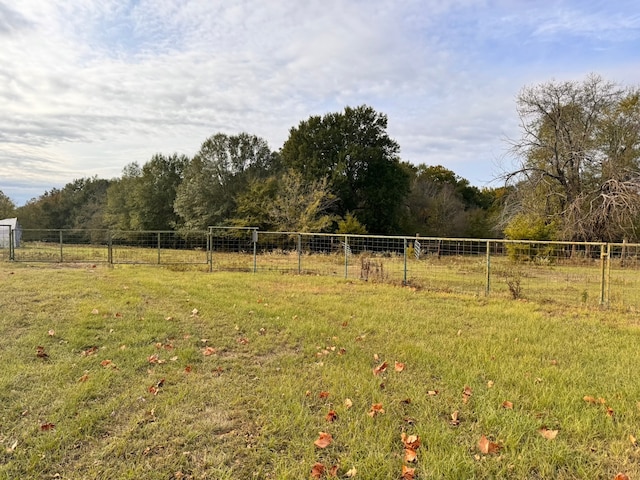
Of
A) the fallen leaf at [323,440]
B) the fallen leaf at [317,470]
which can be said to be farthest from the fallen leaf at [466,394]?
the fallen leaf at [317,470]

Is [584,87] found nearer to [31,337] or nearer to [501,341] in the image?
[501,341]

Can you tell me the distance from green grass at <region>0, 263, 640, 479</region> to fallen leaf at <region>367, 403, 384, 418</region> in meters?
0.05

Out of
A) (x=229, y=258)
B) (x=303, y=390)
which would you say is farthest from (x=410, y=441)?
(x=229, y=258)

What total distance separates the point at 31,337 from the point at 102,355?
127cm

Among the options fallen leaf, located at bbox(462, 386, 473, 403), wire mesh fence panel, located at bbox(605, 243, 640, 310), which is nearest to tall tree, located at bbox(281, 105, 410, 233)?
wire mesh fence panel, located at bbox(605, 243, 640, 310)

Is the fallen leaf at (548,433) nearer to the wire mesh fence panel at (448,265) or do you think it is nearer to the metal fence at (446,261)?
the metal fence at (446,261)

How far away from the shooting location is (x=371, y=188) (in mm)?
30984

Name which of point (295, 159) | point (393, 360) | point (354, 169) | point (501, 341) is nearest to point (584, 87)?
point (354, 169)

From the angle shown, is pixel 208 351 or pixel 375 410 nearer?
pixel 375 410

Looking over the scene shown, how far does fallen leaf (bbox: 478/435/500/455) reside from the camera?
8.53ft

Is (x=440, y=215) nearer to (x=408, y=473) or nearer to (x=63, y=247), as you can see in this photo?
(x=63, y=247)

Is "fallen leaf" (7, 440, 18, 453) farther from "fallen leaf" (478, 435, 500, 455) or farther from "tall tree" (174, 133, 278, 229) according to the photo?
"tall tree" (174, 133, 278, 229)

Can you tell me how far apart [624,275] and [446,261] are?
4.57 m

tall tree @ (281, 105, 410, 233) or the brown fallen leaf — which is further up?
tall tree @ (281, 105, 410, 233)
